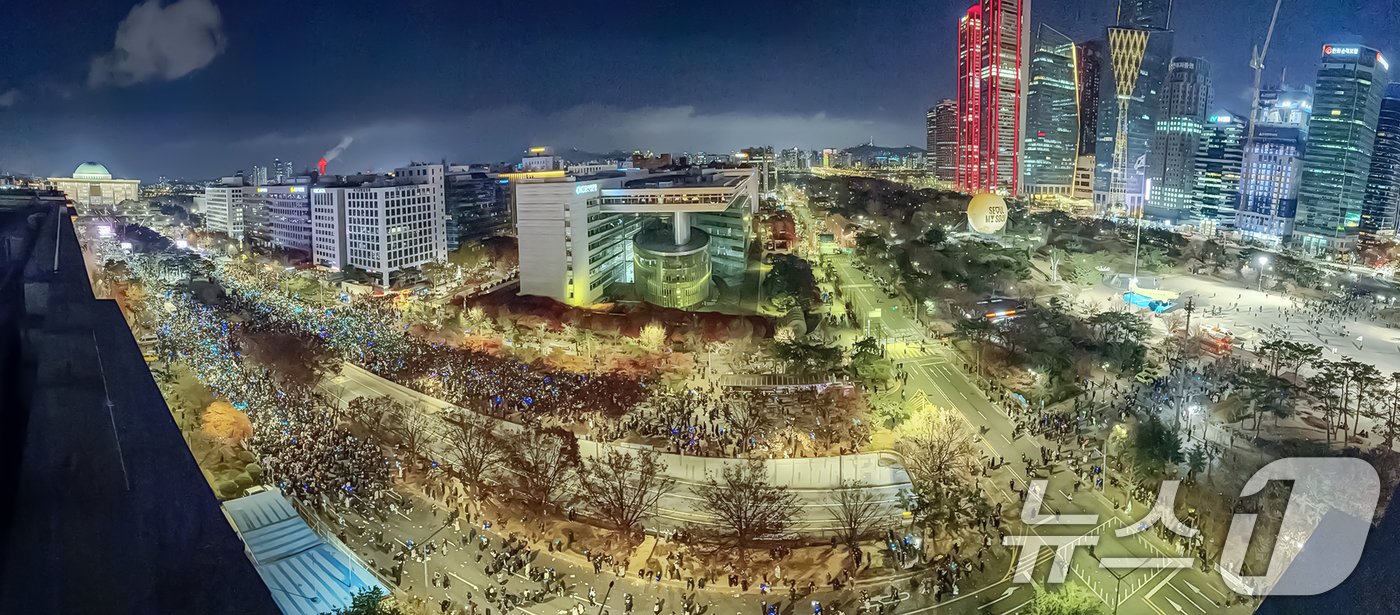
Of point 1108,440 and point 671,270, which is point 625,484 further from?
point 671,270

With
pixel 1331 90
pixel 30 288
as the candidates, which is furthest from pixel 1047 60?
pixel 30 288

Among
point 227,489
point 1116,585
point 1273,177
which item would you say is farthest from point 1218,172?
point 227,489

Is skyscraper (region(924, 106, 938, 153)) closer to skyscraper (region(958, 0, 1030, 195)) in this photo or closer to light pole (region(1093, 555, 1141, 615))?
skyscraper (region(958, 0, 1030, 195))

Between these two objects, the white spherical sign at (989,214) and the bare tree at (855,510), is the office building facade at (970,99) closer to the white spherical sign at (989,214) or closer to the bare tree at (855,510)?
the white spherical sign at (989,214)

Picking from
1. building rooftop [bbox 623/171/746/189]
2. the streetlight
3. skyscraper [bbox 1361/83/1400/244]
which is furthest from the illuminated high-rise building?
the streetlight

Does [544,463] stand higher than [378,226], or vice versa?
[378,226]

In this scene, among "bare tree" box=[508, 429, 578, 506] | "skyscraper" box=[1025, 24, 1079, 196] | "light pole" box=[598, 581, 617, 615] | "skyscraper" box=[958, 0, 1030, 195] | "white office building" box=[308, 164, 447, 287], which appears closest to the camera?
"light pole" box=[598, 581, 617, 615]
